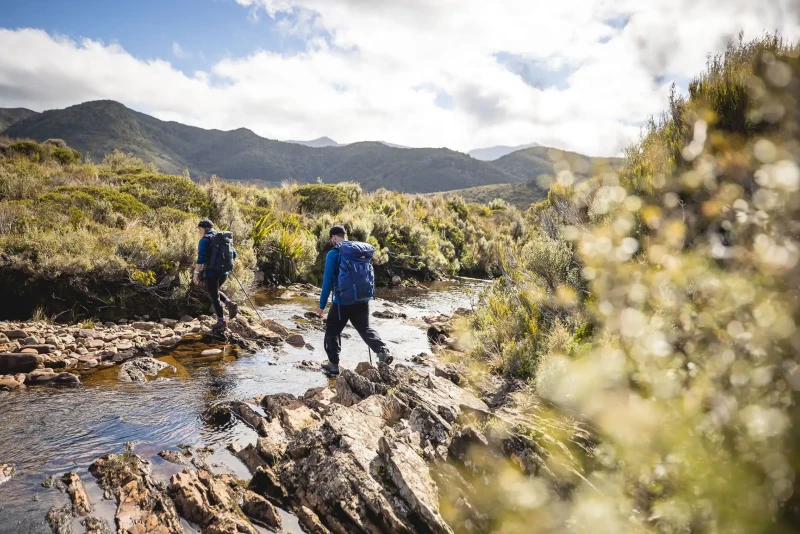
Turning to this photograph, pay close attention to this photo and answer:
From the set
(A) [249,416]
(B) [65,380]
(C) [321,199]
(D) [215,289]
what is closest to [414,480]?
(A) [249,416]

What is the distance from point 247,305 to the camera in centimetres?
1209

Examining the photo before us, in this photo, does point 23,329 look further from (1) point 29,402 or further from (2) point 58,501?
(2) point 58,501

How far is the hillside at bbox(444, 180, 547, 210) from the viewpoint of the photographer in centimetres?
6282

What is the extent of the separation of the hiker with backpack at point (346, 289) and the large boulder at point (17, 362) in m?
4.19

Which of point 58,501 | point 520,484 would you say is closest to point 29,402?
point 58,501

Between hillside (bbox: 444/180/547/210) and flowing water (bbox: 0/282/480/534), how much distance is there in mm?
53477

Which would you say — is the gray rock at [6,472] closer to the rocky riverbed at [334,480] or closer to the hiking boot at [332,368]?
the rocky riverbed at [334,480]

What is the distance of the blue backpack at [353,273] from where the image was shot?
7176 millimetres

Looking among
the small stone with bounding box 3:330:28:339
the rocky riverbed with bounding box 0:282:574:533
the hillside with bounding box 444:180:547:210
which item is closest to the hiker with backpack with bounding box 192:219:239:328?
the rocky riverbed with bounding box 0:282:574:533

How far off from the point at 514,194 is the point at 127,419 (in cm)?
6780

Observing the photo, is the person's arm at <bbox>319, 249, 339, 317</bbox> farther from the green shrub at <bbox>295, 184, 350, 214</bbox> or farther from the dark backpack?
the green shrub at <bbox>295, 184, 350, 214</bbox>

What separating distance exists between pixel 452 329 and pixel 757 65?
7252 millimetres

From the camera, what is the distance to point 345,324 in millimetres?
7637

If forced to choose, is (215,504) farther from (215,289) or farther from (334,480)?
(215,289)
